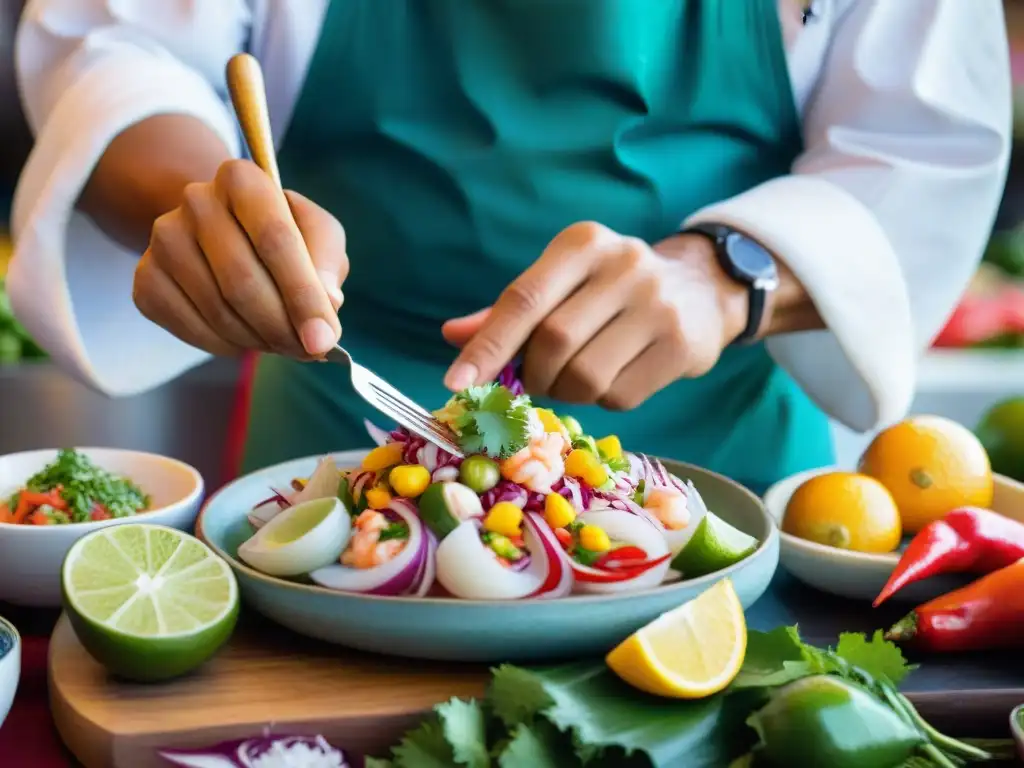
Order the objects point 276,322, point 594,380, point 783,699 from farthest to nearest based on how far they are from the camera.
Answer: point 594,380 < point 276,322 < point 783,699

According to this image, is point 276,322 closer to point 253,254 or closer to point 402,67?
point 253,254

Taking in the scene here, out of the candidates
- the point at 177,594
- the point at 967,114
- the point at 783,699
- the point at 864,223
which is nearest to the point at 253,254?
the point at 177,594

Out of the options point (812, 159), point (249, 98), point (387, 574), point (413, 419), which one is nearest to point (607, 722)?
point (387, 574)

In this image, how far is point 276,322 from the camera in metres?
1.12

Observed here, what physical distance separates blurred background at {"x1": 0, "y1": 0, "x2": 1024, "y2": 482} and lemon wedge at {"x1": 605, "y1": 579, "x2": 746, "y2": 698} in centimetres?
202

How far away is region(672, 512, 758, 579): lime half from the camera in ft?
3.02

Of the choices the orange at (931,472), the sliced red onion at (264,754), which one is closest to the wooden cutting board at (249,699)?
the sliced red onion at (264,754)

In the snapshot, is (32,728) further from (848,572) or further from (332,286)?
(848,572)

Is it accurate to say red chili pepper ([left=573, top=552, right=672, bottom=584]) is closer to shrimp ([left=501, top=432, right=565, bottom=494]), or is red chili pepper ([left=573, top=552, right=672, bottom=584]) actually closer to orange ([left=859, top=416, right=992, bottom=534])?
shrimp ([left=501, top=432, right=565, bottom=494])

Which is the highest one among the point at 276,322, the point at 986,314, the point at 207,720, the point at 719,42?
the point at 719,42

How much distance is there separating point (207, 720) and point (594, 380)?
611 millimetres

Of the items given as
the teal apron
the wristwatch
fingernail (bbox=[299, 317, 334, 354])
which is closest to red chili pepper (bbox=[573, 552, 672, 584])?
fingernail (bbox=[299, 317, 334, 354])

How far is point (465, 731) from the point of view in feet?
2.46

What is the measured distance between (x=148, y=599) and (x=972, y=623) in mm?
706
